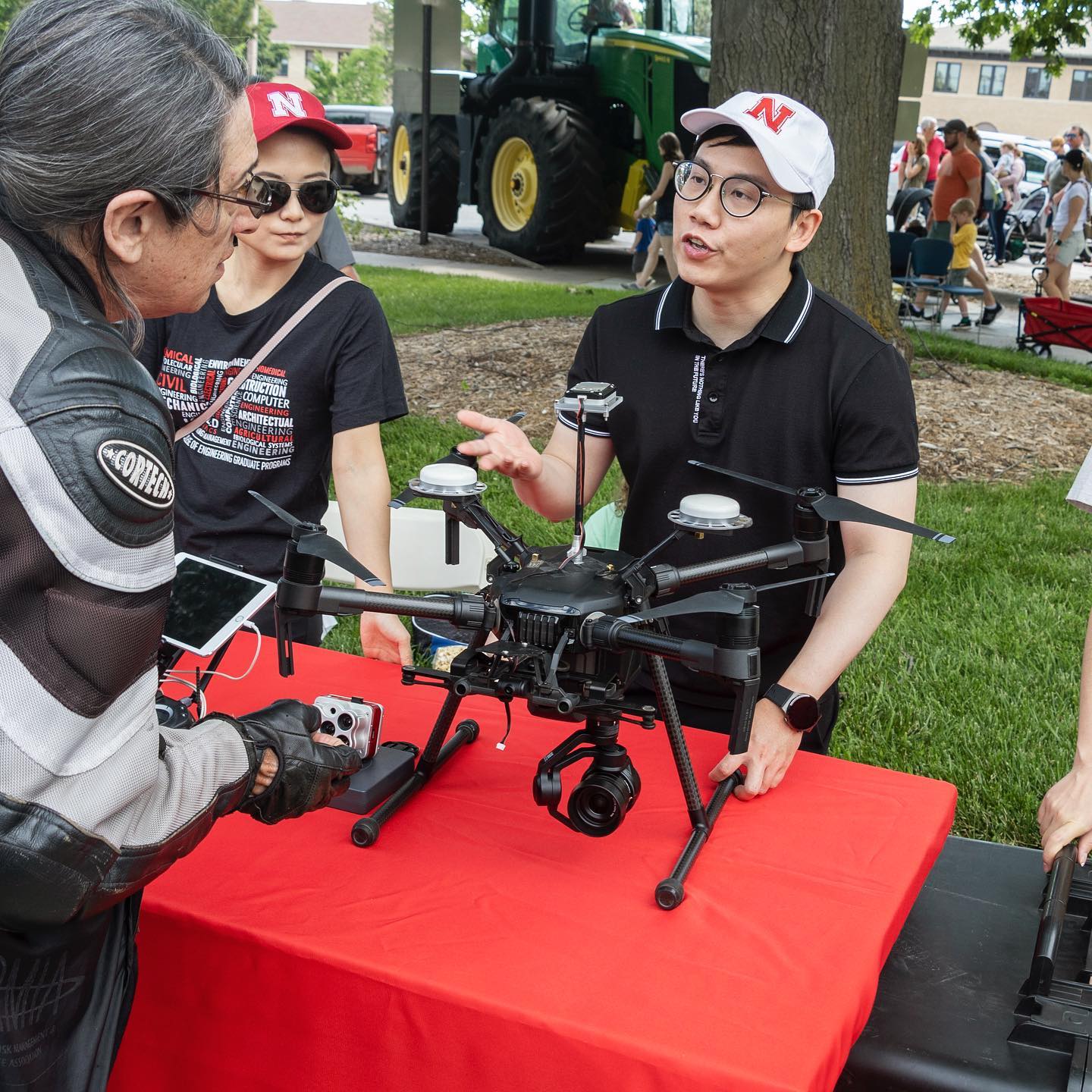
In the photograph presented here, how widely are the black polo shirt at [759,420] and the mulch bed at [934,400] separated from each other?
14.2 ft

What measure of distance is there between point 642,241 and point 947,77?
4579 cm

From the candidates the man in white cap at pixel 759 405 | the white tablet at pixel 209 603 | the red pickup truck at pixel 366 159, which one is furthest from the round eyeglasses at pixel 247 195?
the red pickup truck at pixel 366 159

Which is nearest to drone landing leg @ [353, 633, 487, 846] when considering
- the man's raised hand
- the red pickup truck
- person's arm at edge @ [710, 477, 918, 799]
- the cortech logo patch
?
the man's raised hand

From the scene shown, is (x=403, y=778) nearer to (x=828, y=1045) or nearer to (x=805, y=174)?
(x=828, y=1045)

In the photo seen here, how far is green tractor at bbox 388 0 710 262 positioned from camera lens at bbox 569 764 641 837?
36.7 feet

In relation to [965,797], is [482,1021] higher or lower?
higher

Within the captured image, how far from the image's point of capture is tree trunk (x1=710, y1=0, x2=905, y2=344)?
19.6 ft

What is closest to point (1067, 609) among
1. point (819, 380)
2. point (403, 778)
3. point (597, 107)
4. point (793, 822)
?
point (819, 380)

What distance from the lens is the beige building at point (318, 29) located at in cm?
6731

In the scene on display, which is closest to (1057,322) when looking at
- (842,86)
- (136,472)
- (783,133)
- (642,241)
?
(842,86)

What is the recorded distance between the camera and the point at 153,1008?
155cm

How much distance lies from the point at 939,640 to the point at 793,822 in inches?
106

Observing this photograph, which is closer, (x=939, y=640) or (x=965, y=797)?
(x=965, y=797)

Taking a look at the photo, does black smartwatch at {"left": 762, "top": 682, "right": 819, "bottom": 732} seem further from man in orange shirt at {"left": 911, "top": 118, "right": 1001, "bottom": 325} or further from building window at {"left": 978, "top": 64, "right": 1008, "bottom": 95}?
building window at {"left": 978, "top": 64, "right": 1008, "bottom": 95}
